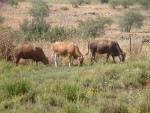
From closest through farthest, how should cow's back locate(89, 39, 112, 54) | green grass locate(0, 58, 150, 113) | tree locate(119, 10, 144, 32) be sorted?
green grass locate(0, 58, 150, 113)
cow's back locate(89, 39, 112, 54)
tree locate(119, 10, 144, 32)

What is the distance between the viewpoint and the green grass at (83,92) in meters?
10.7

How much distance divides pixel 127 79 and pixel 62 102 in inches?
147

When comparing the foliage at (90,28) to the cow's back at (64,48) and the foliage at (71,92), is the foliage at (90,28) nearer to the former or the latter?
the cow's back at (64,48)

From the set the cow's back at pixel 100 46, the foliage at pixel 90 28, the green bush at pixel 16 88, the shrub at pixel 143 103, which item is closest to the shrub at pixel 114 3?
the foliage at pixel 90 28

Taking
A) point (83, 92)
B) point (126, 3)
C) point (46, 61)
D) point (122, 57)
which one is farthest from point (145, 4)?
point (83, 92)

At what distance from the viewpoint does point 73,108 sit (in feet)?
33.2

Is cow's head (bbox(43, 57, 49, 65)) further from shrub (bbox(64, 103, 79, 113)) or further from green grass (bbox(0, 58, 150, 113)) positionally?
shrub (bbox(64, 103, 79, 113))

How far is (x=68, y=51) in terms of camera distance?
20703mm

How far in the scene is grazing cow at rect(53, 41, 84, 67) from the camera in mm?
20469

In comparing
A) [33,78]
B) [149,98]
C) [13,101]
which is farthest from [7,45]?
[149,98]

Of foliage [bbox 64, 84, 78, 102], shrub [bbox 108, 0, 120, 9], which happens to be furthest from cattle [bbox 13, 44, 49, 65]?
shrub [bbox 108, 0, 120, 9]

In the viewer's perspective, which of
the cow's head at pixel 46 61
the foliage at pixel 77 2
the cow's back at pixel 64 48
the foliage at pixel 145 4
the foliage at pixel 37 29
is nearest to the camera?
the cow's head at pixel 46 61

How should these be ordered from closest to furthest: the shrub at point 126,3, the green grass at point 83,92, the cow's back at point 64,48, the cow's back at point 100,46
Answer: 1. the green grass at point 83,92
2. the cow's back at point 64,48
3. the cow's back at point 100,46
4. the shrub at point 126,3

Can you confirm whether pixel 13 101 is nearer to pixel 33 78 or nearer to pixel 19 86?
pixel 19 86
